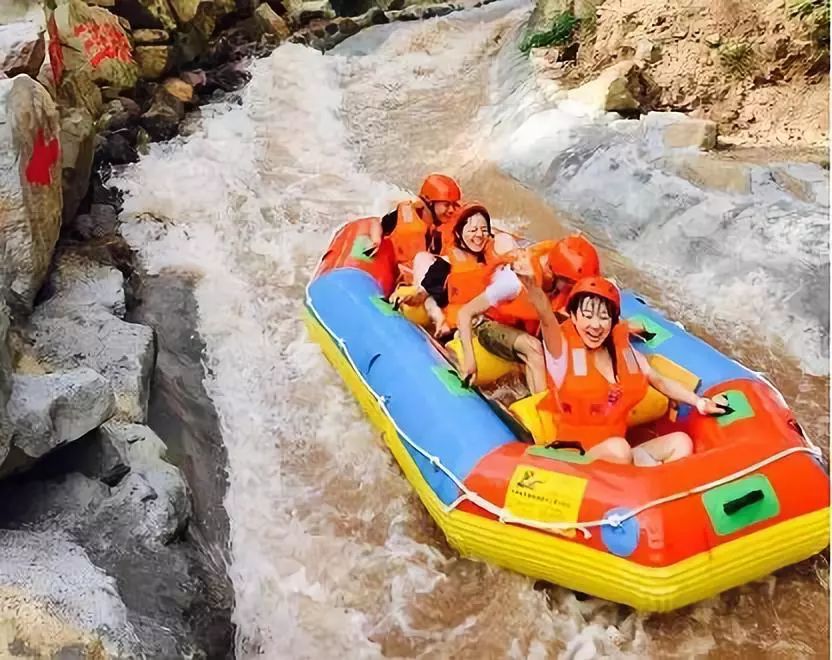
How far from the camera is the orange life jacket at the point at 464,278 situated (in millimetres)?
4727

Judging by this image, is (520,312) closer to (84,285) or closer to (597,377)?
(597,377)

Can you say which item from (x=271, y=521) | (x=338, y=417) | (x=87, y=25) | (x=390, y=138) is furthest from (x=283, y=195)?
(x=271, y=521)

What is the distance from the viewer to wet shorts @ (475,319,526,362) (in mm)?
4316

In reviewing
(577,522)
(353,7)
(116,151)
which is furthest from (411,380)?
(353,7)

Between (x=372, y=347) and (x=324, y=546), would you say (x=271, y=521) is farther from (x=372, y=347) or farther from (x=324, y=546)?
(x=372, y=347)

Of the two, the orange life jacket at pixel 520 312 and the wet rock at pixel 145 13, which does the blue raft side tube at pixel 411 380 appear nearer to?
the orange life jacket at pixel 520 312

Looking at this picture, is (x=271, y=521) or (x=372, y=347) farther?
(x=372, y=347)

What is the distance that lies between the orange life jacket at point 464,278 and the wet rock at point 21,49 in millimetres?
2692

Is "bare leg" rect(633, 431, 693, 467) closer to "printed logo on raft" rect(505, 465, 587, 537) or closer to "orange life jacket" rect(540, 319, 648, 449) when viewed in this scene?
"orange life jacket" rect(540, 319, 648, 449)

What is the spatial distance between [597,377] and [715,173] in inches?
104

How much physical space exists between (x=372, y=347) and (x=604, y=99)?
133 inches

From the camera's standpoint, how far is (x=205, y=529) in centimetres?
389

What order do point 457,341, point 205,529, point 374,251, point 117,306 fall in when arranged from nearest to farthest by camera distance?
point 205,529
point 457,341
point 117,306
point 374,251

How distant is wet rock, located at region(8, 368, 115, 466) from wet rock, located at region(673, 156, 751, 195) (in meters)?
3.96
